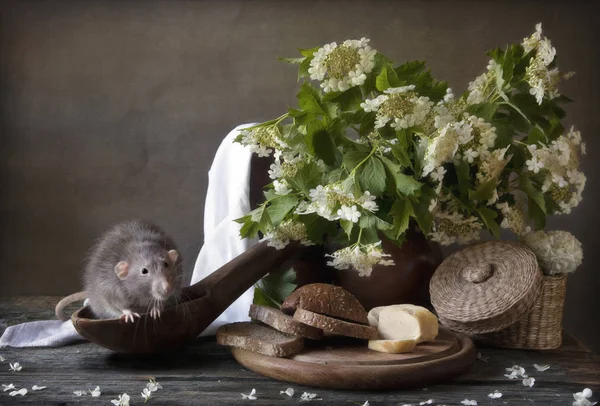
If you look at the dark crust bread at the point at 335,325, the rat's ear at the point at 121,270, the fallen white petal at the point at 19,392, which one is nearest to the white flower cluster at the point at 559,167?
the dark crust bread at the point at 335,325

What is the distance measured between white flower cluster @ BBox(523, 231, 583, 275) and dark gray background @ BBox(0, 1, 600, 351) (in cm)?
122

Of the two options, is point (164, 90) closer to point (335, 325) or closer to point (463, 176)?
point (463, 176)

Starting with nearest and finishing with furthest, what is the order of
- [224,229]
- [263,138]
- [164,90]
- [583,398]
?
[583,398] < [263,138] < [224,229] < [164,90]

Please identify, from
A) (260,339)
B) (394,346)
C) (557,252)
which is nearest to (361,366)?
(394,346)

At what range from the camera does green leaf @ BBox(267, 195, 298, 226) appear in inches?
53.1

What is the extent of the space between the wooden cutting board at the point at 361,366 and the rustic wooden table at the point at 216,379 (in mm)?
15

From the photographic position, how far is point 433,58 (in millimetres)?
2443

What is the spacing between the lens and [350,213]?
3.92ft

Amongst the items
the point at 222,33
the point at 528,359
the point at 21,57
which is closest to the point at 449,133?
the point at 528,359

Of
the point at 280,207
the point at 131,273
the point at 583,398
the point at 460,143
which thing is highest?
the point at 460,143

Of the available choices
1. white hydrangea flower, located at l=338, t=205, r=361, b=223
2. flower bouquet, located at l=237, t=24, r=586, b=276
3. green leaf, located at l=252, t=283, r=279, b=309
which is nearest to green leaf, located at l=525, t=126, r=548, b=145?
flower bouquet, located at l=237, t=24, r=586, b=276

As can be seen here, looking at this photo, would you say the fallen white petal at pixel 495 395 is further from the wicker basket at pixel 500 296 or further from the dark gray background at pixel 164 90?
the dark gray background at pixel 164 90

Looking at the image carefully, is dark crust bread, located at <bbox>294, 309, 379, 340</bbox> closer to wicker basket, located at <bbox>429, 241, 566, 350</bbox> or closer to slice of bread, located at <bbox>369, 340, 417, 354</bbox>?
slice of bread, located at <bbox>369, 340, 417, 354</bbox>

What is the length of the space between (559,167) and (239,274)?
0.67 metres
